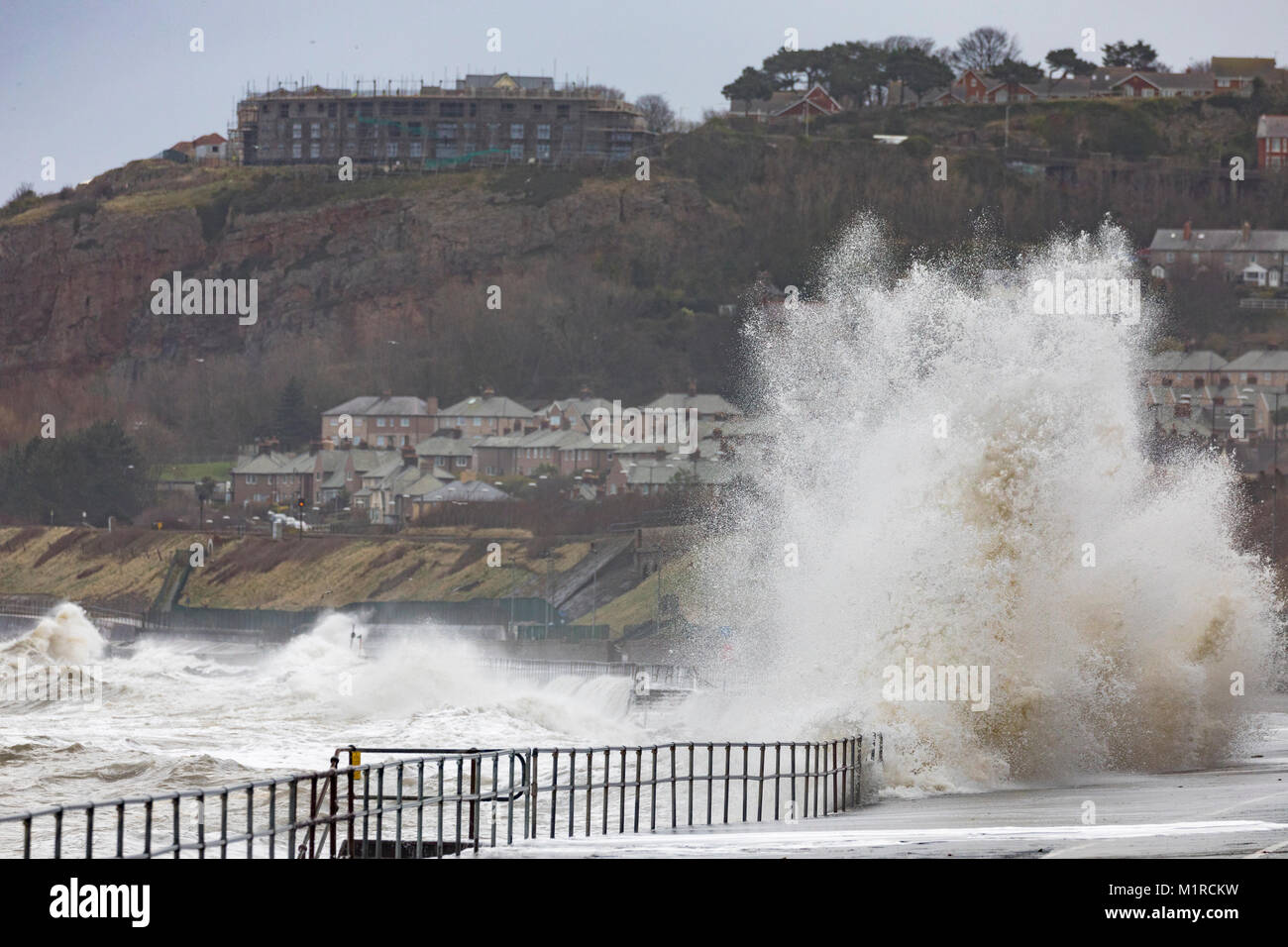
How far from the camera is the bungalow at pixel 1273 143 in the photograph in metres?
194

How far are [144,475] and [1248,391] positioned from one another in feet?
282

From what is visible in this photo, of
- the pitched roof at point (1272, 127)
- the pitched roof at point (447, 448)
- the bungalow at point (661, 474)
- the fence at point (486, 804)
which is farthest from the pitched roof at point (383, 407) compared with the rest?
the fence at point (486, 804)

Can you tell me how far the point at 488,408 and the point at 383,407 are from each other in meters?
11.4

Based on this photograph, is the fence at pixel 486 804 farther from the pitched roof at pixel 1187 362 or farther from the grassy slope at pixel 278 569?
the pitched roof at pixel 1187 362

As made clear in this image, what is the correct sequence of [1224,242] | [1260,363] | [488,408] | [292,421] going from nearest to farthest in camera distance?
[1260,363]
[488,408]
[292,421]
[1224,242]

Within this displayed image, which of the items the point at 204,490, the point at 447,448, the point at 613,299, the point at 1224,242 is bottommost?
the point at 204,490

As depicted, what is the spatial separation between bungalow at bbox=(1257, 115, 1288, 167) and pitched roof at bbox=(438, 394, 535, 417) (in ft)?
280

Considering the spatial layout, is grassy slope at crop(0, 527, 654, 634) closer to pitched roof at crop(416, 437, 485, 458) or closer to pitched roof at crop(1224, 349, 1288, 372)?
pitched roof at crop(416, 437, 485, 458)

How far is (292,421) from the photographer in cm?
16700

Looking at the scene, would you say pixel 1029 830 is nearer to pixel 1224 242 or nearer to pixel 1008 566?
pixel 1008 566

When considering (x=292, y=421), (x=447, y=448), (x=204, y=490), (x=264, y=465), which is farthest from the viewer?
(x=292, y=421)

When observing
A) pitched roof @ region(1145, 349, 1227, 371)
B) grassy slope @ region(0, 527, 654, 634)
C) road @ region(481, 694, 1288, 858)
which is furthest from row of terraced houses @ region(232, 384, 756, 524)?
road @ region(481, 694, 1288, 858)

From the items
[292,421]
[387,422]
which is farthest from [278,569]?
[292,421]
